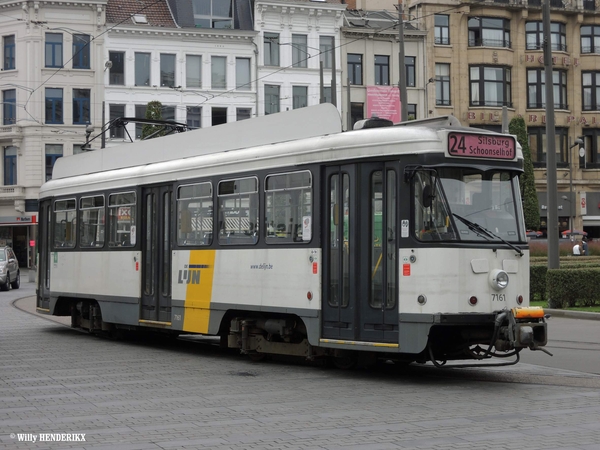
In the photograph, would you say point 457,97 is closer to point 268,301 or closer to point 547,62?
point 547,62

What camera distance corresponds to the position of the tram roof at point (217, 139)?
1345cm

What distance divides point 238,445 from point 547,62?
17.4 m

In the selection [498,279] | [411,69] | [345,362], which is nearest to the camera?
[498,279]

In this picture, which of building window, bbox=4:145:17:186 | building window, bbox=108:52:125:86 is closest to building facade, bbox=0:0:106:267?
building window, bbox=4:145:17:186

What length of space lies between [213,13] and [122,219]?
1538 inches

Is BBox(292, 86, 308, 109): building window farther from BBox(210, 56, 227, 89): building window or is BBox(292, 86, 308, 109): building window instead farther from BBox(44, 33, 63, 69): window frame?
BBox(44, 33, 63, 69): window frame

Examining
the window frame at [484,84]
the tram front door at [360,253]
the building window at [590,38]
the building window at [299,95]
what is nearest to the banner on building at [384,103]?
the building window at [299,95]

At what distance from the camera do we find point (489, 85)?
59.4m

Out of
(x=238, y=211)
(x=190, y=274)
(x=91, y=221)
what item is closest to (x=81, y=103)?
(x=91, y=221)

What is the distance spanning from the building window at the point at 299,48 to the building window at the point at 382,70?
4232 mm

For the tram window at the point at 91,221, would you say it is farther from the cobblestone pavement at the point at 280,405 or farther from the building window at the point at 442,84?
the building window at the point at 442,84

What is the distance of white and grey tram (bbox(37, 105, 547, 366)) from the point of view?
38.3ft

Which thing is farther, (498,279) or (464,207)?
(464,207)

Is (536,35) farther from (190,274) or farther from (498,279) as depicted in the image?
(498,279)
